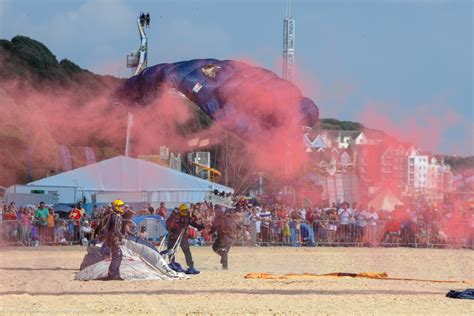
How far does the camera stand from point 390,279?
19.6m

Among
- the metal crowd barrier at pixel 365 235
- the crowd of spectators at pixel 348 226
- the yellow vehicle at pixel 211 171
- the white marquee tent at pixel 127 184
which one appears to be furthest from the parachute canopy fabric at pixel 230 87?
the white marquee tent at pixel 127 184

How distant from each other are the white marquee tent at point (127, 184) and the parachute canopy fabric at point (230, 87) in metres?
9.75

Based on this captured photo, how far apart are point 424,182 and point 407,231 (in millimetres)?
2238

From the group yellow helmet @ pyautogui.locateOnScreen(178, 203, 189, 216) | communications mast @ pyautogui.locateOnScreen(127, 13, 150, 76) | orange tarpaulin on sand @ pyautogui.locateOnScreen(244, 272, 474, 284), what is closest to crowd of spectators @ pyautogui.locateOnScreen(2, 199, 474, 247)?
communications mast @ pyautogui.locateOnScreen(127, 13, 150, 76)

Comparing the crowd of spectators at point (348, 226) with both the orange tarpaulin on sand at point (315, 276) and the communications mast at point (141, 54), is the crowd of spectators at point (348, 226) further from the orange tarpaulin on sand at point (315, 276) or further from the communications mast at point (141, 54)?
the orange tarpaulin on sand at point (315, 276)

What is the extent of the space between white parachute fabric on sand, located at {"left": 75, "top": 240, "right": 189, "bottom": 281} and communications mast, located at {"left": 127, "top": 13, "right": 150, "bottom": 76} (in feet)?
27.7

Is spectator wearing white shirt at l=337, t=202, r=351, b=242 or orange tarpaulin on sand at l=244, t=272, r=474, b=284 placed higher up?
spectator wearing white shirt at l=337, t=202, r=351, b=242

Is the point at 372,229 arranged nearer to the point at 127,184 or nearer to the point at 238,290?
the point at 127,184

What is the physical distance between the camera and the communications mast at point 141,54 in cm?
2564

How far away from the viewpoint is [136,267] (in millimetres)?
18750

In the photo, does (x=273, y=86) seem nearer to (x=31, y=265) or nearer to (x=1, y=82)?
(x=31, y=265)

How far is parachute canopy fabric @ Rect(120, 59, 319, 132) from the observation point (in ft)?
76.1

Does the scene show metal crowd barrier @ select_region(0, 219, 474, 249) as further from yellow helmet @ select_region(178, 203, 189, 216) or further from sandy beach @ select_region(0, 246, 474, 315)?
yellow helmet @ select_region(178, 203, 189, 216)

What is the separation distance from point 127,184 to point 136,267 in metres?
15.5
